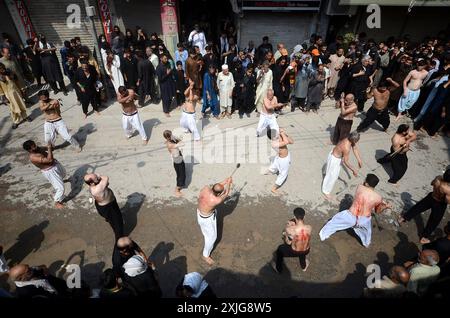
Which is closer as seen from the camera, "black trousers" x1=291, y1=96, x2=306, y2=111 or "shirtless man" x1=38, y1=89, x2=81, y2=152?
"shirtless man" x1=38, y1=89, x2=81, y2=152

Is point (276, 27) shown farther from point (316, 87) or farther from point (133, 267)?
point (133, 267)

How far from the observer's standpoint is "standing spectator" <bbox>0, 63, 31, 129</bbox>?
8262mm

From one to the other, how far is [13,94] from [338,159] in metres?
8.75

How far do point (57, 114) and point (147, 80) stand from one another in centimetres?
303

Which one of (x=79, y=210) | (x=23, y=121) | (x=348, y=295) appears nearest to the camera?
(x=348, y=295)

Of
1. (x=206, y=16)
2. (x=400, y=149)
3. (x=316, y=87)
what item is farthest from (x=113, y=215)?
(x=206, y=16)

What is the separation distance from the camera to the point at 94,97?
9102 millimetres

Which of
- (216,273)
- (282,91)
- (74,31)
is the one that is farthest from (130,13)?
(216,273)

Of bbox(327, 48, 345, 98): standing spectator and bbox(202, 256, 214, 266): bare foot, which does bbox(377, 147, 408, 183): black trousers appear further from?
bbox(202, 256, 214, 266): bare foot

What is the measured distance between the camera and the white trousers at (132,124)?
25.1 ft

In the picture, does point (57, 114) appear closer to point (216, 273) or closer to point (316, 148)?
point (216, 273)

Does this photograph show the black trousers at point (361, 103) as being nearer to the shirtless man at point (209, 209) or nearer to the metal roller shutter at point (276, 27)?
the metal roller shutter at point (276, 27)

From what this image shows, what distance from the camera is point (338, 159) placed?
586 cm

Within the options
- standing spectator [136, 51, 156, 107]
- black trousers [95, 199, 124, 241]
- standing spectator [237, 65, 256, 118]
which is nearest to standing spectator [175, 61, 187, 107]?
standing spectator [136, 51, 156, 107]
